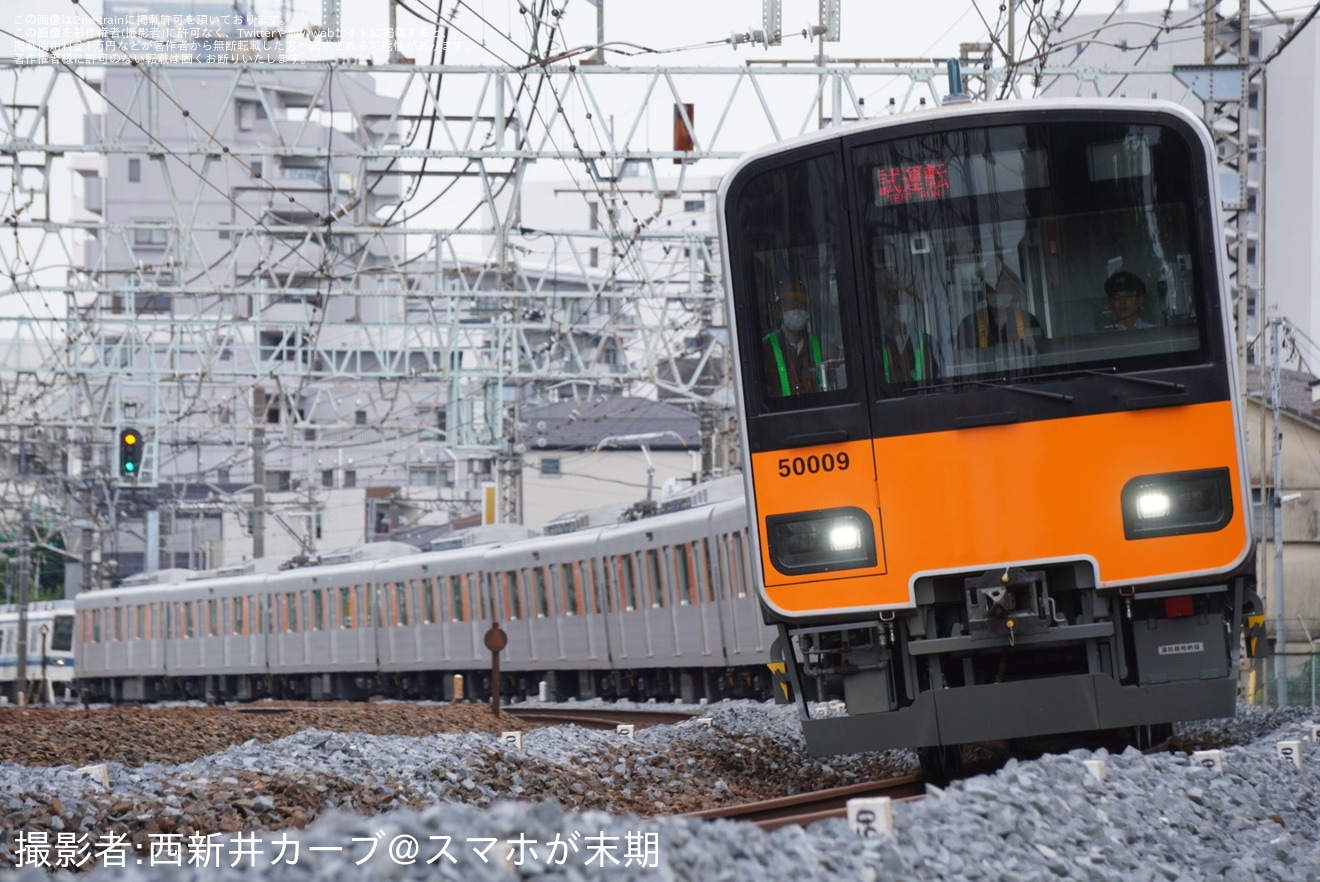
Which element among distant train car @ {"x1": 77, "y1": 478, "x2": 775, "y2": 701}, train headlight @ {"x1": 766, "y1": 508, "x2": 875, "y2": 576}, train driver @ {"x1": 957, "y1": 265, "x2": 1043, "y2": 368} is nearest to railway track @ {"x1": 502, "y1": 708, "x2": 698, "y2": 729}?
distant train car @ {"x1": 77, "y1": 478, "x2": 775, "y2": 701}

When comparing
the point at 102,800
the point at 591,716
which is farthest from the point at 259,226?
the point at 102,800

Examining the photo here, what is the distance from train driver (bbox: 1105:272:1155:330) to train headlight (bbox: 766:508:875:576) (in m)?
1.32

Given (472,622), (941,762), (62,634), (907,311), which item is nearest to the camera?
(907,311)

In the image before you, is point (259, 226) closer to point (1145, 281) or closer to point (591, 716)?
point (591, 716)

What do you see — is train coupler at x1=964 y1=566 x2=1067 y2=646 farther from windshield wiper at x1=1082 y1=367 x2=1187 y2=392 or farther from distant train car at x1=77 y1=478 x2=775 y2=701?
distant train car at x1=77 y1=478 x2=775 y2=701

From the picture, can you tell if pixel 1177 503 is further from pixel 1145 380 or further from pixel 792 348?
pixel 792 348

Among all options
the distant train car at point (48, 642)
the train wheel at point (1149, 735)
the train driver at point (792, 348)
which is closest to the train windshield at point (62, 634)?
the distant train car at point (48, 642)

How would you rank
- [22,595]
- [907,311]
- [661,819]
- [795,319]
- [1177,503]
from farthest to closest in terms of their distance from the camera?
1. [22,595]
2. [795,319]
3. [907,311]
4. [1177,503]
5. [661,819]

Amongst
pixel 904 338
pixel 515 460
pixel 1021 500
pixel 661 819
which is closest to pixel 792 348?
pixel 904 338

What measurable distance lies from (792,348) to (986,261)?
0.92 meters

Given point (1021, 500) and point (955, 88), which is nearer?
point (1021, 500)

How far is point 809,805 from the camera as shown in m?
7.54

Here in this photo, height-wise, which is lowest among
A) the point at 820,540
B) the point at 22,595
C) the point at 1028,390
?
the point at 22,595

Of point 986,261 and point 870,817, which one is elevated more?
point 986,261
